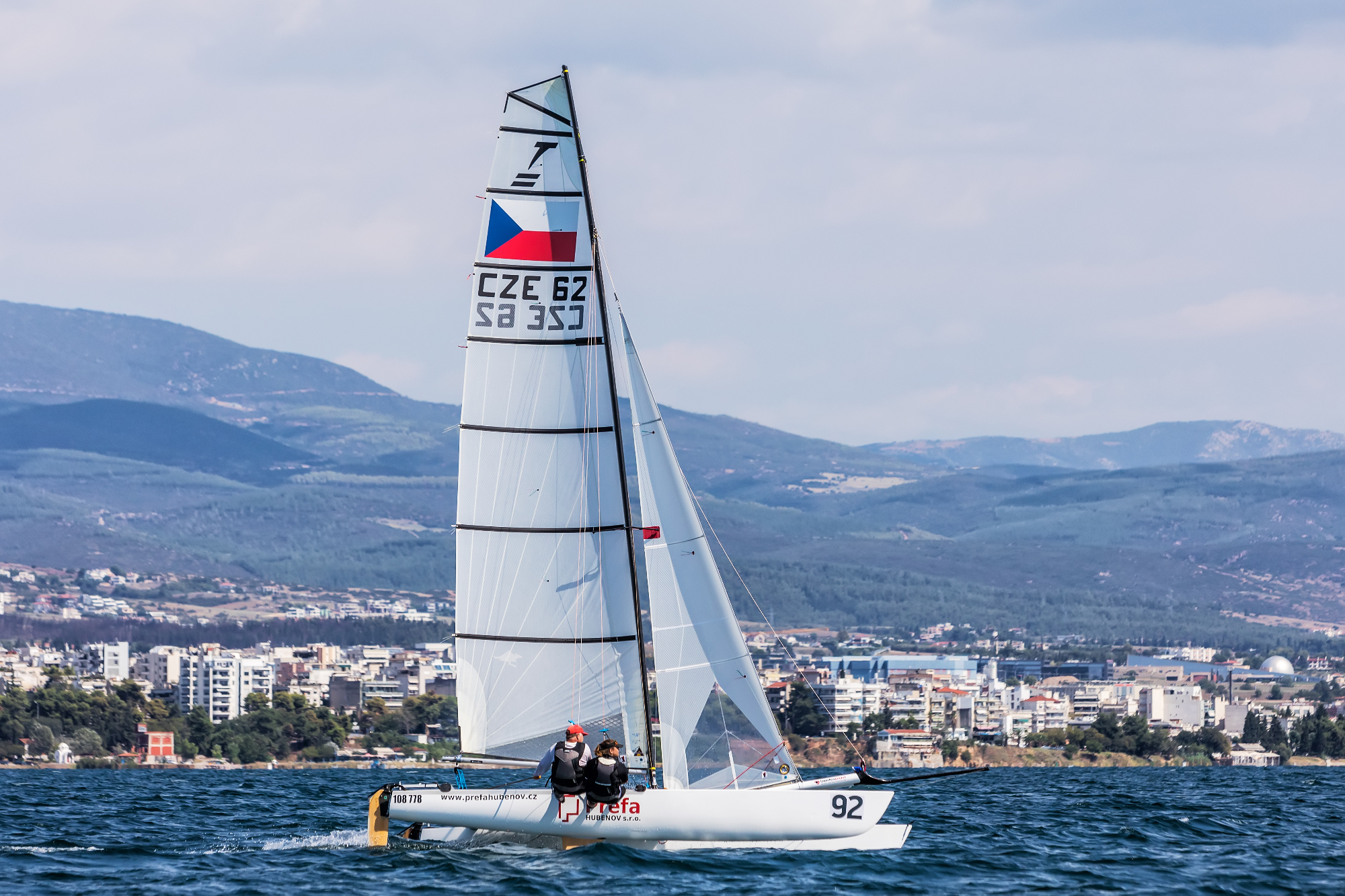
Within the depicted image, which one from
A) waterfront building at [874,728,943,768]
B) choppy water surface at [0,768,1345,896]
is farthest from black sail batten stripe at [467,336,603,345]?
waterfront building at [874,728,943,768]

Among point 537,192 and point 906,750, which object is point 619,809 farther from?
point 906,750

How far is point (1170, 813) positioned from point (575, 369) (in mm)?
30726

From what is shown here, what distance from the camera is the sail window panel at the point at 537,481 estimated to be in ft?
123

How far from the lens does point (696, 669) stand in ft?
121

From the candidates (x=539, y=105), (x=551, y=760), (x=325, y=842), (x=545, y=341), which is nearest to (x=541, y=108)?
(x=539, y=105)

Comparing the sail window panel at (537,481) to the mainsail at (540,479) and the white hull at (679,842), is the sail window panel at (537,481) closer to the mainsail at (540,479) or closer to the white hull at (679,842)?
the mainsail at (540,479)

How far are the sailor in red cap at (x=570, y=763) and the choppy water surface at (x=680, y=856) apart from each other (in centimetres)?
124

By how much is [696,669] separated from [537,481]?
183 inches

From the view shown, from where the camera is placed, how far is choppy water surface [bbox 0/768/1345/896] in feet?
110

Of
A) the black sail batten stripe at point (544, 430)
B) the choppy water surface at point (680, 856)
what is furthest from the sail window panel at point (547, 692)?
the black sail batten stripe at point (544, 430)

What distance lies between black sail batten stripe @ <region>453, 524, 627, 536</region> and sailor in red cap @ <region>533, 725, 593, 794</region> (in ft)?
12.4

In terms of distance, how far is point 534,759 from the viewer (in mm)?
37656

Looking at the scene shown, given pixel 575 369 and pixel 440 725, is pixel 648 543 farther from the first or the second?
pixel 440 725

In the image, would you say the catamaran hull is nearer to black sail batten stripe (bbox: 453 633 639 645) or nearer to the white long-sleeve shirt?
the white long-sleeve shirt
